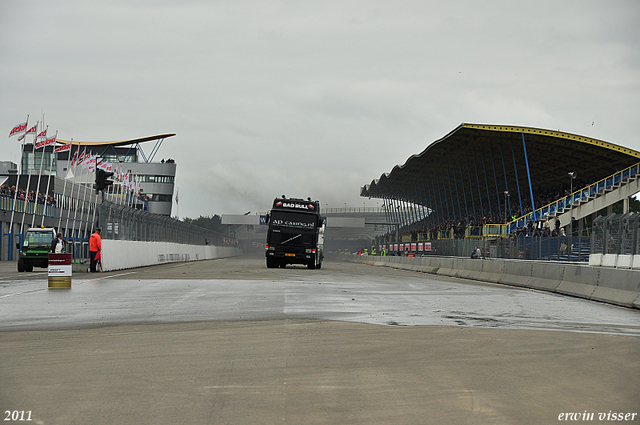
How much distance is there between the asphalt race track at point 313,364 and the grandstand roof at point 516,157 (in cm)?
4083

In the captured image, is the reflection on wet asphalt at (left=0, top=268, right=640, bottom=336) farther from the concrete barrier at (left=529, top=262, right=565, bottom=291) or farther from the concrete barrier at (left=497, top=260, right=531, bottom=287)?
the concrete barrier at (left=497, top=260, right=531, bottom=287)

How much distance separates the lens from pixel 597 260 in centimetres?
1972

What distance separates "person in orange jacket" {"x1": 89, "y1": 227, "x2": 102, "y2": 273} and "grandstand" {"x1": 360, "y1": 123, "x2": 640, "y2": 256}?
21771mm

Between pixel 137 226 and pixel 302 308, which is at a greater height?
pixel 137 226

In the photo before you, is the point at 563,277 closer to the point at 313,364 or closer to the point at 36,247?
the point at 313,364

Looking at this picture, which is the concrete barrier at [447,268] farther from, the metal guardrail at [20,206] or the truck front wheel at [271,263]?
the metal guardrail at [20,206]

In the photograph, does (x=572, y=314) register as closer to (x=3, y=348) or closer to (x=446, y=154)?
(x=3, y=348)

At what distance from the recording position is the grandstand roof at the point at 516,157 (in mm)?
52094

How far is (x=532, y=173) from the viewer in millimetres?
68375

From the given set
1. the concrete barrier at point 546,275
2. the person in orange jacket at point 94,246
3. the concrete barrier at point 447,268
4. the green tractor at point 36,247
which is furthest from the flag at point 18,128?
the concrete barrier at point 546,275

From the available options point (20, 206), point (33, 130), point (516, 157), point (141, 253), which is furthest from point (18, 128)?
point (516, 157)

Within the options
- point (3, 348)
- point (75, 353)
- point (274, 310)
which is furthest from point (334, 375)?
point (274, 310)

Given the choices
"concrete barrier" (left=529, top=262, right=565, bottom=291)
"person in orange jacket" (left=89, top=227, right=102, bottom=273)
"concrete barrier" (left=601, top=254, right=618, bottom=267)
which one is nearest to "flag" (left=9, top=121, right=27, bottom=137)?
"person in orange jacket" (left=89, top=227, right=102, bottom=273)

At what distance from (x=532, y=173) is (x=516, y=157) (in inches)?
258
